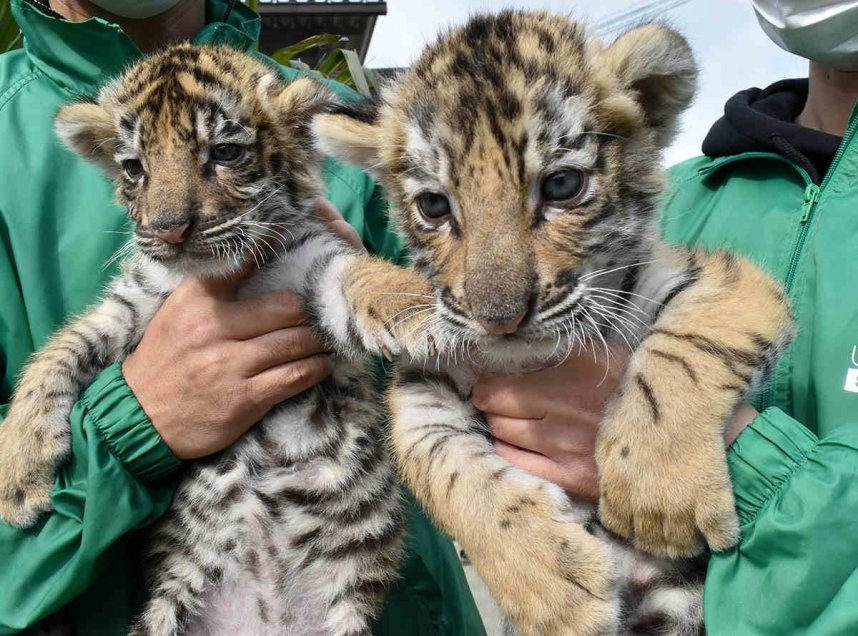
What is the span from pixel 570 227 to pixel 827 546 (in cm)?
90

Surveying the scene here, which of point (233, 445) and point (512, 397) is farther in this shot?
point (233, 445)

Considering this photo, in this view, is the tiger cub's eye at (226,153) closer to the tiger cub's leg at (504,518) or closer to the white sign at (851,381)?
the tiger cub's leg at (504,518)

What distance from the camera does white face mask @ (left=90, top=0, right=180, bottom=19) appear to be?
2.55 metres

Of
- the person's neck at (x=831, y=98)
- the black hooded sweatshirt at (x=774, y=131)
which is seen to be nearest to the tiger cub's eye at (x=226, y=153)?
the black hooded sweatshirt at (x=774, y=131)

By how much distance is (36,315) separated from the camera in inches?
91.7

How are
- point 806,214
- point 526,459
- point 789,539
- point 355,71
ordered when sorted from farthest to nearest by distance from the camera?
point 355,71
point 806,214
point 526,459
point 789,539

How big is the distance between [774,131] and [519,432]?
4.19 feet

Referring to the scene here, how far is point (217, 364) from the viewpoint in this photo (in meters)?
2.25

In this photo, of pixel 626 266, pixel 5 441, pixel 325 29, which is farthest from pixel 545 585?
pixel 325 29

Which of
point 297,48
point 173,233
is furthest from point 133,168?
point 297,48

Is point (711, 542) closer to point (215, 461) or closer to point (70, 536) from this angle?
point (215, 461)

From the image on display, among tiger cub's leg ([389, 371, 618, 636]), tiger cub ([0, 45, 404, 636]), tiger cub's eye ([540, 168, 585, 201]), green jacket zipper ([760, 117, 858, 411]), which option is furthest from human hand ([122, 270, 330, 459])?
green jacket zipper ([760, 117, 858, 411])

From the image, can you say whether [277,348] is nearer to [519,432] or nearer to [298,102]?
[519,432]

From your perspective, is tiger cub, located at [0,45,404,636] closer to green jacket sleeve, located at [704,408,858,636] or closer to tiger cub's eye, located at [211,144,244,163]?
tiger cub's eye, located at [211,144,244,163]
